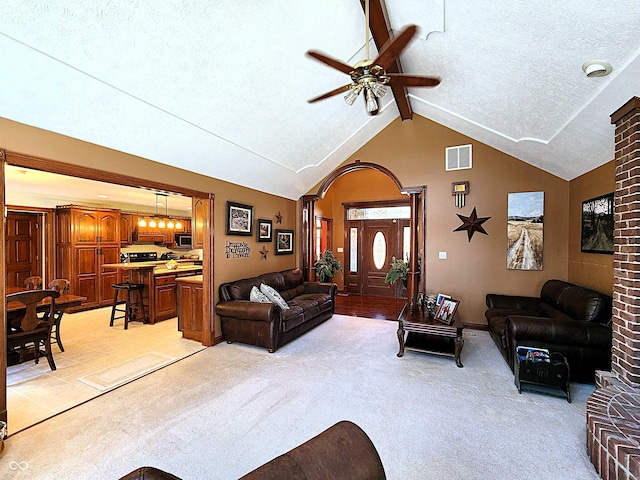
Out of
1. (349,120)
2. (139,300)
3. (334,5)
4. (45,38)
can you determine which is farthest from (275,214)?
(45,38)

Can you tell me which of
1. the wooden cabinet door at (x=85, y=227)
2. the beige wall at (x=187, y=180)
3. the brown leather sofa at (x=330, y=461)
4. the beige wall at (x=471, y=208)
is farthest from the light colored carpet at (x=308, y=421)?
the wooden cabinet door at (x=85, y=227)

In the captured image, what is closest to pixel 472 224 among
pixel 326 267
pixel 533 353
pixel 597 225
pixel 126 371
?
pixel 597 225

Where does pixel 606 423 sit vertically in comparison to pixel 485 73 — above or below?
below

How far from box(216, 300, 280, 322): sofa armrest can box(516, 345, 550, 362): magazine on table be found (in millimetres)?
2860

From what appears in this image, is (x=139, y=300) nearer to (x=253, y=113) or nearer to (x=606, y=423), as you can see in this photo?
(x=253, y=113)

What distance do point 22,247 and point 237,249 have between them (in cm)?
534

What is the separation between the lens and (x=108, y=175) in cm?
312

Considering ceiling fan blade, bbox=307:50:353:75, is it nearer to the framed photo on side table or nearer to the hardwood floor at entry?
the framed photo on side table

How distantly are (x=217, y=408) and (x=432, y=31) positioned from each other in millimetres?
4216

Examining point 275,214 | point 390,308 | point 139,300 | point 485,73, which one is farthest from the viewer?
point 390,308

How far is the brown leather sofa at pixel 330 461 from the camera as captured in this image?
39.9 inches

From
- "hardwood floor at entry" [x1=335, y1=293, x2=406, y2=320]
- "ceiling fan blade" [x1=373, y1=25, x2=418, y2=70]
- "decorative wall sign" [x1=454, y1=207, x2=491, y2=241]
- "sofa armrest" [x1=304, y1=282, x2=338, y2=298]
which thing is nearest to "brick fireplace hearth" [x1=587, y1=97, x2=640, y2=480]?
"ceiling fan blade" [x1=373, y1=25, x2=418, y2=70]

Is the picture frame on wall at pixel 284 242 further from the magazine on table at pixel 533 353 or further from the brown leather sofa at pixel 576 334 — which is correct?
the magazine on table at pixel 533 353

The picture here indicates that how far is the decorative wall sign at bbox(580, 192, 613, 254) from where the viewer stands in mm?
3561
